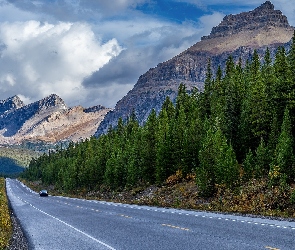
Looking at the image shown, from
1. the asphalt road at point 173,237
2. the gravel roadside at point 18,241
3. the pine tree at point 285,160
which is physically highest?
the pine tree at point 285,160

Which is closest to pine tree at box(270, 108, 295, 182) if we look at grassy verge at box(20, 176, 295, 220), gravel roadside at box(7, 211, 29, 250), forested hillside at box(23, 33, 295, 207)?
forested hillside at box(23, 33, 295, 207)

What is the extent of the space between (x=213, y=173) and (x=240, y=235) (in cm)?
2509

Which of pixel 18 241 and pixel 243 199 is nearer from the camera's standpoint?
pixel 18 241

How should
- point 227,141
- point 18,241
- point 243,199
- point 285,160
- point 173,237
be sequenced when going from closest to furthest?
point 173,237 < point 18,241 < point 243,199 < point 285,160 < point 227,141

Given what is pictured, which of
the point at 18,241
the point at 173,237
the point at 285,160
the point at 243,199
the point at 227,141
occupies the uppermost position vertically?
the point at 227,141

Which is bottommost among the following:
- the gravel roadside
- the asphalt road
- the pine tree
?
the gravel roadside

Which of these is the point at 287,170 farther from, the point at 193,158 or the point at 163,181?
the point at 163,181

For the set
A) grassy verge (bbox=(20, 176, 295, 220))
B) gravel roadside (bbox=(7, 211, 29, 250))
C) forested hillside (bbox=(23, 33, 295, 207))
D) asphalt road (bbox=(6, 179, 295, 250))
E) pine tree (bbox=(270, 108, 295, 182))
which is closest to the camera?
asphalt road (bbox=(6, 179, 295, 250))

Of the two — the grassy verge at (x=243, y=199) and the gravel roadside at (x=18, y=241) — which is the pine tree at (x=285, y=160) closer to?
the grassy verge at (x=243, y=199)

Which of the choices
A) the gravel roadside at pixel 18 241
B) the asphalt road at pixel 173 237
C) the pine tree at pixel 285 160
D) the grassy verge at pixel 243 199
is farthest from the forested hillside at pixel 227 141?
the gravel roadside at pixel 18 241

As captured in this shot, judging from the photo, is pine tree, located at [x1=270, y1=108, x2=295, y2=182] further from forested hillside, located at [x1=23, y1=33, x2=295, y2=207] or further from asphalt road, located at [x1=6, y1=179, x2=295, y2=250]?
asphalt road, located at [x1=6, y1=179, x2=295, y2=250]

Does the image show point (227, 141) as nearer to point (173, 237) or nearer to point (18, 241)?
point (18, 241)

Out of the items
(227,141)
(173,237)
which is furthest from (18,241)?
(227,141)

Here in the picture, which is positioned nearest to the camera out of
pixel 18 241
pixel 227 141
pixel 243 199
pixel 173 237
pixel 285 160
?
pixel 173 237
